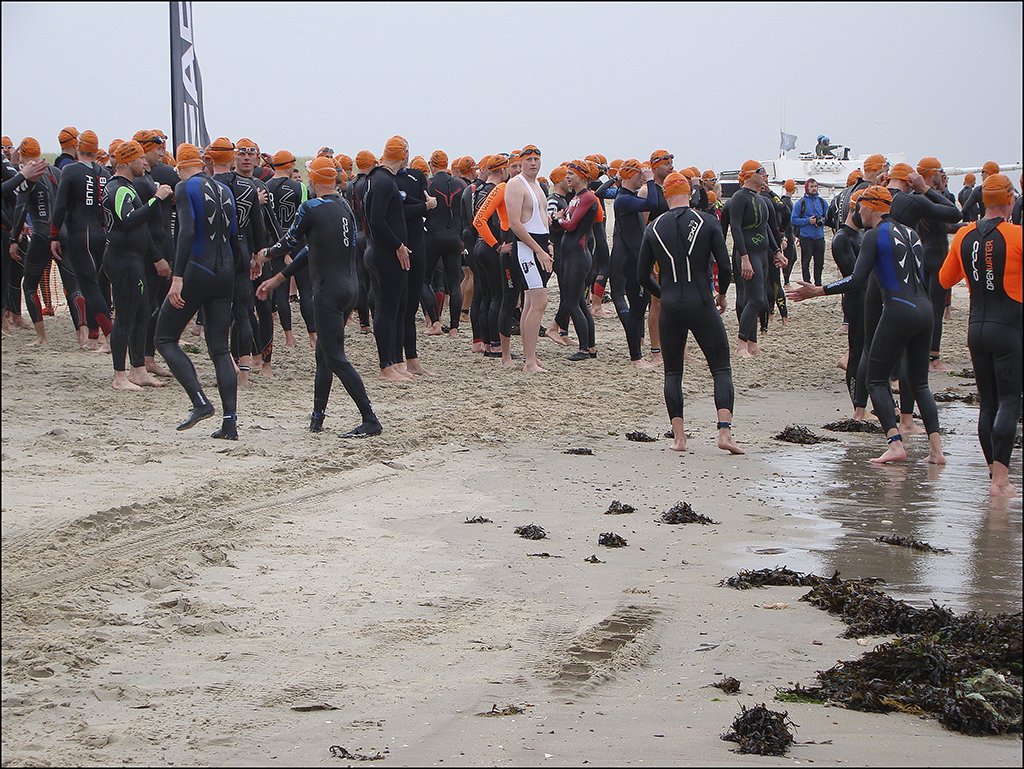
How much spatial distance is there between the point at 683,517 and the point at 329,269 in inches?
124

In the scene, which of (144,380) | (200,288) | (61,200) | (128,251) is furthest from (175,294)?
(61,200)

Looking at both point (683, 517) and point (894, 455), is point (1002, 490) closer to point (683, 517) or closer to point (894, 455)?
point (894, 455)

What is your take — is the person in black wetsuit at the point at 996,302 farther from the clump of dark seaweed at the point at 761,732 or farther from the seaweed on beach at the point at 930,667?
the clump of dark seaweed at the point at 761,732

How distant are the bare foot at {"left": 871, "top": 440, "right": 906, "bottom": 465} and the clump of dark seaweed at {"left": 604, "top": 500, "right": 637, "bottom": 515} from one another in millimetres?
2349

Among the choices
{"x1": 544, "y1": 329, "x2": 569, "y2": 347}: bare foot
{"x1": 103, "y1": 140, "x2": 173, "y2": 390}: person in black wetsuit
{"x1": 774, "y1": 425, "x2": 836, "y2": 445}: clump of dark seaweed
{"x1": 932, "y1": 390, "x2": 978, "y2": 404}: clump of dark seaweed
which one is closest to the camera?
{"x1": 774, "y1": 425, "x2": 836, "y2": 445}: clump of dark seaweed

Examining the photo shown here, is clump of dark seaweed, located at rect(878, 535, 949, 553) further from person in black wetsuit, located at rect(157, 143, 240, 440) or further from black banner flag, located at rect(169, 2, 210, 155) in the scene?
black banner flag, located at rect(169, 2, 210, 155)

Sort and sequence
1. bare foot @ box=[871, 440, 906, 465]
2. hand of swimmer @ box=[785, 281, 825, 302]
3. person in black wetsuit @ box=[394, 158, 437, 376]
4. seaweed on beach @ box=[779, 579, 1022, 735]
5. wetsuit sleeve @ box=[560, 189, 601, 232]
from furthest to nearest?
wetsuit sleeve @ box=[560, 189, 601, 232] → person in black wetsuit @ box=[394, 158, 437, 376] → bare foot @ box=[871, 440, 906, 465] → hand of swimmer @ box=[785, 281, 825, 302] → seaweed on beach @ box=[779, 579, 1022, 735]

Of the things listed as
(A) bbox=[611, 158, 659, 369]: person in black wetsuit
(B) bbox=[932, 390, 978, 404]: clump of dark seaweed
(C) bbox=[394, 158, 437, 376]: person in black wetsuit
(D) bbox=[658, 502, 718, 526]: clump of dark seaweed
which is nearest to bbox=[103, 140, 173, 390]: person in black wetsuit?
(C) bbox=[394, 158, 437, 376]: person in black wetsuit

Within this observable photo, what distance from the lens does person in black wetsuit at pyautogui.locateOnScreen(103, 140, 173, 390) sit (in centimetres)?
834

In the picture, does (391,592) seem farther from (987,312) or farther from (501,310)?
(501,310)

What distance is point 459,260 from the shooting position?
497 inches

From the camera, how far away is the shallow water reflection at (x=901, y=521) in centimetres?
486

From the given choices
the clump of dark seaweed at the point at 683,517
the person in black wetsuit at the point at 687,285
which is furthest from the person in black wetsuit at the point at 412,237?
the clump of dark seaweed at the point at 683,517

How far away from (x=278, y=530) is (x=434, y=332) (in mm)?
8860
